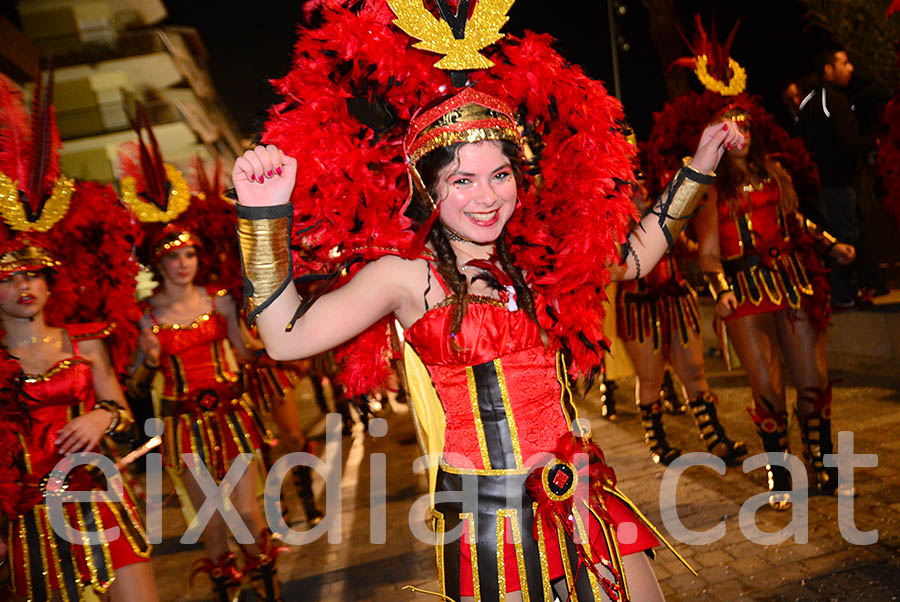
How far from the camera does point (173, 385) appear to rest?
15.8ft

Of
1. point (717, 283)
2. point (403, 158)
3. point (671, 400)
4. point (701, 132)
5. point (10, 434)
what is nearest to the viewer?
point (403, 158)

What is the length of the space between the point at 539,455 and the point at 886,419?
4801 mm

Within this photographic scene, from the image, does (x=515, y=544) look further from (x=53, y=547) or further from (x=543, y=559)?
(x=53, y=547)

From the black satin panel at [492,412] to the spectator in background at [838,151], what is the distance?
677 centimetres

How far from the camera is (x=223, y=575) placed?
4.42 metres

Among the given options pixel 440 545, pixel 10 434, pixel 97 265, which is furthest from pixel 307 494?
pixel 440 545

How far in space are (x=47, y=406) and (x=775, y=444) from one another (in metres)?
4.07

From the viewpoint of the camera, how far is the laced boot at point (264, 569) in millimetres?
4402

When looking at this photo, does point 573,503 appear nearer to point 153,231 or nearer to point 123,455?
point 123,455

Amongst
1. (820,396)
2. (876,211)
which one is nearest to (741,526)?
(820,396)

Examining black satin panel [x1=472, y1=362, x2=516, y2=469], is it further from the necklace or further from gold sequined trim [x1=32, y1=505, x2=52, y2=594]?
gold sequined trim [x1=32, y1=505, x2=52, y2=594]

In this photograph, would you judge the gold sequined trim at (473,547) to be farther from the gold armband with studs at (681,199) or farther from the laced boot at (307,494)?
the laced boot at (307,494)

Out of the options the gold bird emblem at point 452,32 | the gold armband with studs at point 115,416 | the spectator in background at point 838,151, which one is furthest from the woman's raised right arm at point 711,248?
the spectator in background at point 838,151

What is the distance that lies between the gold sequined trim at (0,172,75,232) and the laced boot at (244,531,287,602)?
209cm
